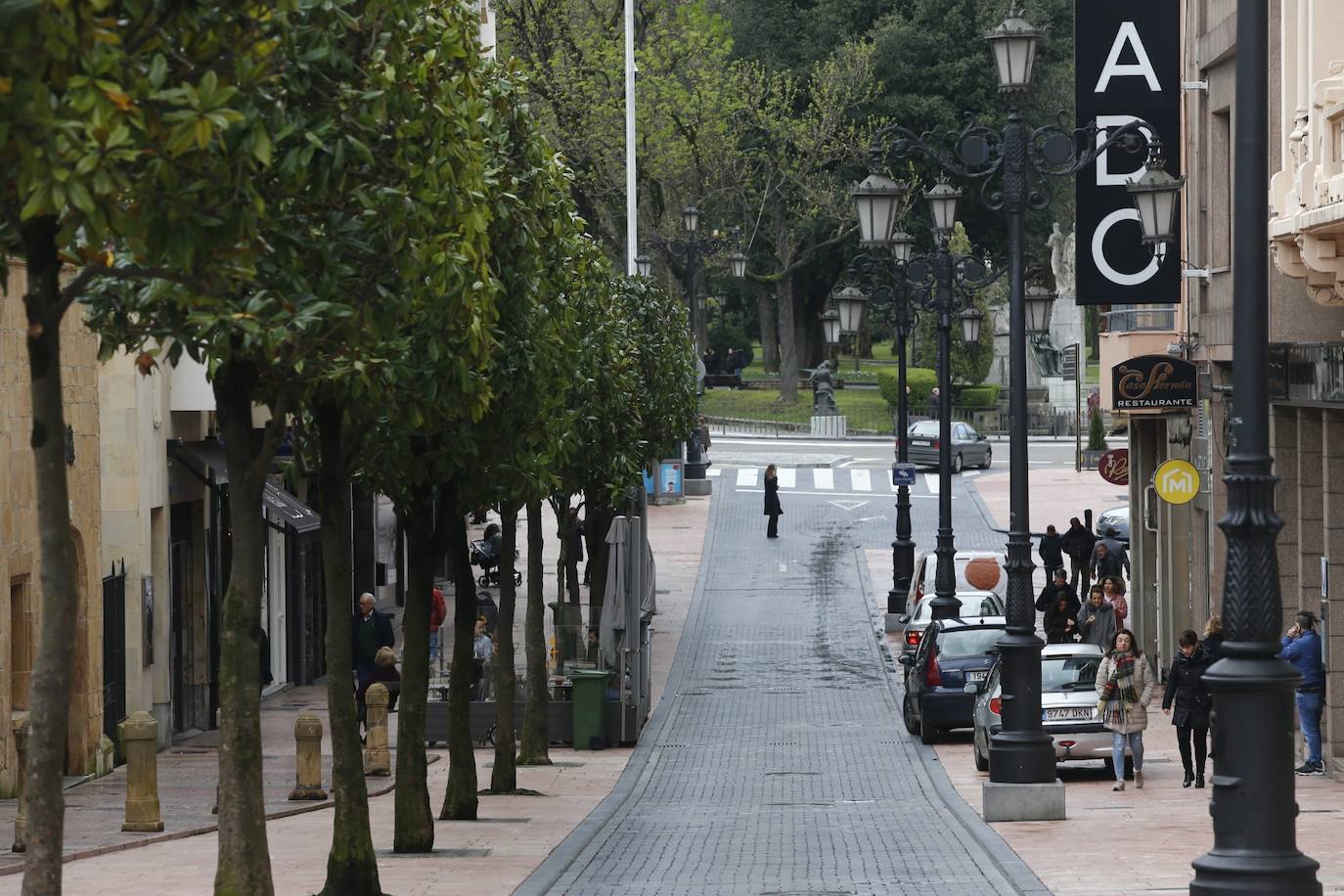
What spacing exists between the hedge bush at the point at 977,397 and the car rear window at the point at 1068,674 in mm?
54844

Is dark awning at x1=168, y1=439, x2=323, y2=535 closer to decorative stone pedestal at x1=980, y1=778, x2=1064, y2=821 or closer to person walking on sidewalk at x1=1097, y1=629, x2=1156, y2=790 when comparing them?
person walking on sidewalk at x1=1097, y1=629, x2=1156, y2=790

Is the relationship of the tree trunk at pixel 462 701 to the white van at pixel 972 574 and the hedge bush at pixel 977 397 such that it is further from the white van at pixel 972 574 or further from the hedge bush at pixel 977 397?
the hedge bush at pixel 977 397

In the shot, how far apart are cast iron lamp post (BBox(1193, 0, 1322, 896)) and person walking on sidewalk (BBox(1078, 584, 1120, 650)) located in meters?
17.5

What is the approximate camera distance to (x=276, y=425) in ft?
38.8

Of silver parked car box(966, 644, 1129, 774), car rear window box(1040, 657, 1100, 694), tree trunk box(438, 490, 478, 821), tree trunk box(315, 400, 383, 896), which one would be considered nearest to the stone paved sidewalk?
tree trunk box(438, 490, 478, 821)

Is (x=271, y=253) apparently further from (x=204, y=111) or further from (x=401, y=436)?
(x=401, y=436)

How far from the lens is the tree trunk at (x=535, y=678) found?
81.0 ft

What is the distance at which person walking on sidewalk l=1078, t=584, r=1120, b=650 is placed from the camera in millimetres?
27703

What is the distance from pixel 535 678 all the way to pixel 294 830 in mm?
6130

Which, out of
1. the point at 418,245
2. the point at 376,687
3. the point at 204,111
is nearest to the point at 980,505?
the point at 376,687

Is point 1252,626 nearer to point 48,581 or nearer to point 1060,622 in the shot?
point 48,581

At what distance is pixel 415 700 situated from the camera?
16.7 m

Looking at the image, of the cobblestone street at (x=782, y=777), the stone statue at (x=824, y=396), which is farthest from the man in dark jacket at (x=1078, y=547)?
the stone statue at (x=824, y=396)

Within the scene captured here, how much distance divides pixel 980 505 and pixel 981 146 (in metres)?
35.5
